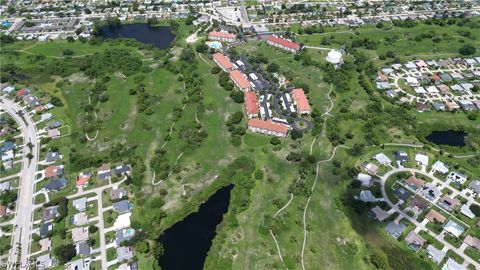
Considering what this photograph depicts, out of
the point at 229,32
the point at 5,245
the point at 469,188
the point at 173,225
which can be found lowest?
the point at 469,188

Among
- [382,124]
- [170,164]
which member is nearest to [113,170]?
[170,164]

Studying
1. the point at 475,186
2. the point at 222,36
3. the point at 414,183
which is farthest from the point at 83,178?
the point at 475,186

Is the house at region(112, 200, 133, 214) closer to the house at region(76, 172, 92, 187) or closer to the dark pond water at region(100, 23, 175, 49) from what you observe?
the house at region(76, 172, 92, 187)

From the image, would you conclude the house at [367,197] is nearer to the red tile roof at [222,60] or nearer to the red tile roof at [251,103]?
the red tile roof at [251,103]

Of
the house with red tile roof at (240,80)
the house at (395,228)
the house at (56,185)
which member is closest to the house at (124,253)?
the house at (56,185)

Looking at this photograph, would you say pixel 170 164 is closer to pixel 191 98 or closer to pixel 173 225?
pixel 173 225
